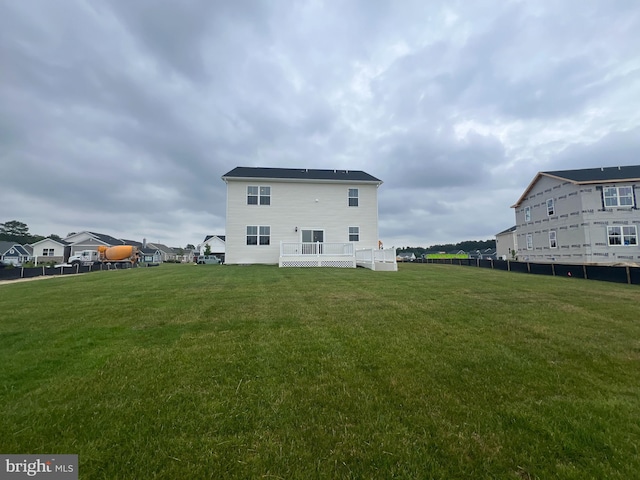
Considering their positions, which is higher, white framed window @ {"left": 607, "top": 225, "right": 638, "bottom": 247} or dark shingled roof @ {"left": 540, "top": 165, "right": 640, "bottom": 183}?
dark shingled roof @ {"left": 540, "top": 165, "right": 640, "bottom": 183}

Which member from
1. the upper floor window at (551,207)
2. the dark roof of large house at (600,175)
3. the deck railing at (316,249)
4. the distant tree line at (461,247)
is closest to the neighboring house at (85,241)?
the deck railing at (316,249)

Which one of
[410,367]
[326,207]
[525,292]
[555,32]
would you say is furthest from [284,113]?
[410,367]

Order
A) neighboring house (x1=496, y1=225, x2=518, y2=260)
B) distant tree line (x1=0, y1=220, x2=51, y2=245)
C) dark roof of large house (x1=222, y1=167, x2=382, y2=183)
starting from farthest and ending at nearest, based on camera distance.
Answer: distant tree line (x1=0, y1=220, x2=51, y2=245) < neighboring house (x1=496, y1=225, x2=518, y2=260) < dark roof of large house (x1=222, y1=167, x2=382, y2=183)

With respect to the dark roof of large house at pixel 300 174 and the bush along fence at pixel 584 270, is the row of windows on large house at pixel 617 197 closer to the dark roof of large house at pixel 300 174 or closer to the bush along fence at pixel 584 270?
the bush along fence at pixel 584 270

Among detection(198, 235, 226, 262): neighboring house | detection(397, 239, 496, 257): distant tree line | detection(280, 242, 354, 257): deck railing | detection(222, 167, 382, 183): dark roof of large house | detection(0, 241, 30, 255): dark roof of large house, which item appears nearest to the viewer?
detection(280, 242, 354, 257): deck railing

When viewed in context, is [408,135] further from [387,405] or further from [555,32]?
[387,405]

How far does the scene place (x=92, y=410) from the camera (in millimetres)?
2234

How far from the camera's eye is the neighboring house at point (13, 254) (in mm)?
44528

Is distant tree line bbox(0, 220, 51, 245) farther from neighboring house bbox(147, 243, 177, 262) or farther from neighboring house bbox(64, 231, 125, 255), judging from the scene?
neighboring house bbox(64, 231, 125, 255)

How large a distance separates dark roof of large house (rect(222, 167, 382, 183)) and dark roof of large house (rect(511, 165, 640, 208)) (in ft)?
54.4

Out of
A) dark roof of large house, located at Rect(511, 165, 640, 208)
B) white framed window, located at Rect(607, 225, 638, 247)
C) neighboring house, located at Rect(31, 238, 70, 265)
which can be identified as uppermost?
dark roof of large house, located at Rect(511, 165, 640, 208)

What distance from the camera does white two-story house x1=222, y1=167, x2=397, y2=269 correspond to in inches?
764

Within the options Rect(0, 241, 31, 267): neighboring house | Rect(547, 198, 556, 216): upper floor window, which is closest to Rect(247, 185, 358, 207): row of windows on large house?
Rect(547, 198, 556, 216): upper floor window

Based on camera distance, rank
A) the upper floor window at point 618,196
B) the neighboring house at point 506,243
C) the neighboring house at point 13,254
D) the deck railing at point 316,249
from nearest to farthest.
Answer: the deck railing at point 316,249
the upper floor window at point 618,196
the neighboring house at point 506,243
the neighboring house at point 13,254
